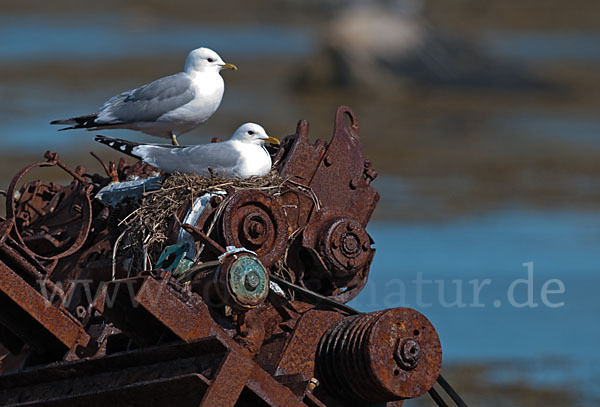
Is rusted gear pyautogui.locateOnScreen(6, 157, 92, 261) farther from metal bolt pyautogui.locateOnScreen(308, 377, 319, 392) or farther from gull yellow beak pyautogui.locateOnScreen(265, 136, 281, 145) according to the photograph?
metal bolt pyautogui.locateOnScreen(308, 377, 319, 392)

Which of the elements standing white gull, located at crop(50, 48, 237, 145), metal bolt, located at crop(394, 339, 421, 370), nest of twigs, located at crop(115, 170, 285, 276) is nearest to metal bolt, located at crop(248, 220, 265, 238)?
nest of twigs, located at crop(115, 170, 285, 276)

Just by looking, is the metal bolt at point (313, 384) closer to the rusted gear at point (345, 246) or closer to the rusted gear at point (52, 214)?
the rusted gear at point (345, 246)

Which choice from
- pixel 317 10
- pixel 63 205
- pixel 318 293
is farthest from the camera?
pixel 317 10

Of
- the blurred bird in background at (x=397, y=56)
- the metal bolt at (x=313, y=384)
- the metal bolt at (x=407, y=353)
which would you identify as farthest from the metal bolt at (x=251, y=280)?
the blurred bird in background at (x=397, y=56)

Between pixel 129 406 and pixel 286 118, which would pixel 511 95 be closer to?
pixel 286 118

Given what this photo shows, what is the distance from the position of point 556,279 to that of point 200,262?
11.6m

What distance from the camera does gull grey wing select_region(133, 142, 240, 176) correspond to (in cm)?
729

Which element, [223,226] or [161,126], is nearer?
[223,226]

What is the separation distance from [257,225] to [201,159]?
0.91 meters

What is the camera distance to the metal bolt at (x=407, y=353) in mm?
6309

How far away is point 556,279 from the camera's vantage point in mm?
17438

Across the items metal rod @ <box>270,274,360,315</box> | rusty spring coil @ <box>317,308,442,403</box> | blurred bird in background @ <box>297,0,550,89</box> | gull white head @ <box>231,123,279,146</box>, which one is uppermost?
blurred bird in background @ <box>297,0,550,89</box>

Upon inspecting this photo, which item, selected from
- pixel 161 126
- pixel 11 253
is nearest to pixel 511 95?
pixel 161 126

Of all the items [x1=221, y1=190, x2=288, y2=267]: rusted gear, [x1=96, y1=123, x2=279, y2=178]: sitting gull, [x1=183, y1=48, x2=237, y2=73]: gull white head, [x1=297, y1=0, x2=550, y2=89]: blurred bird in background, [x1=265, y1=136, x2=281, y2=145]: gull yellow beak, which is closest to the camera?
[x1=221, y1=190, x2=288, y2=267]: rusted gear
